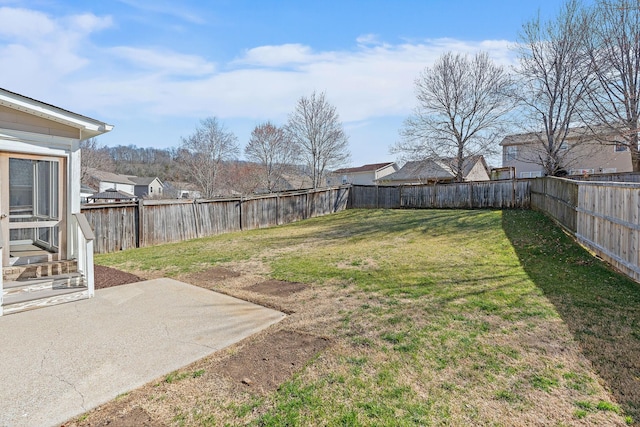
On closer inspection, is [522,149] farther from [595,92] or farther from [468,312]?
[468,312]

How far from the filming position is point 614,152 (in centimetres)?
2270

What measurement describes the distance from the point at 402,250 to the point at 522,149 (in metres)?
20.5

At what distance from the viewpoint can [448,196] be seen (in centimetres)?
1853

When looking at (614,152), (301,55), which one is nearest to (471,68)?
(614,152)

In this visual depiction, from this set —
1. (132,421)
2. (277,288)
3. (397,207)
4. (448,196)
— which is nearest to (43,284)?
(277,288)

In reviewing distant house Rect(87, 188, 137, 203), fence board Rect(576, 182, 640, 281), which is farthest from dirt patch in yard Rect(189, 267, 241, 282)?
distant house Rect(87, 188, 137, 203)

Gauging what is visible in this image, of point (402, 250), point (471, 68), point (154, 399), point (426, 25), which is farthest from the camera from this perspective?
point (471, 68)

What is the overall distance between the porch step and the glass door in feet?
0.53

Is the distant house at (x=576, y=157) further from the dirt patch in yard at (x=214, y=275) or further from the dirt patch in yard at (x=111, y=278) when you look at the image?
the dirt patch in yard at (x=111, y=278)

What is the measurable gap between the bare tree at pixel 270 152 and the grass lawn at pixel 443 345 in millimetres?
26185

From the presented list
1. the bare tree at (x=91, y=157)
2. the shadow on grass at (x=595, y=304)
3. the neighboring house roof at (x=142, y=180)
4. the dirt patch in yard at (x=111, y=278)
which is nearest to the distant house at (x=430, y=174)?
the shadow on grass at (x=595, y=304)

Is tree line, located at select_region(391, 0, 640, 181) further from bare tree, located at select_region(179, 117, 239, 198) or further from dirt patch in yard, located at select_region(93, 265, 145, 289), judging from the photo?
bare tree, located at select_region(179, 117, 239, 198)

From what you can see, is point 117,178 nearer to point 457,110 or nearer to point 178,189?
point 178,189

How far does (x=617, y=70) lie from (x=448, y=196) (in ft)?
29.8
